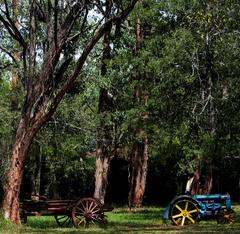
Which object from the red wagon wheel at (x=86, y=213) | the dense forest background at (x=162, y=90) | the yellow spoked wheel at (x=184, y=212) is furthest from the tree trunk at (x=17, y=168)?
the dense forest background at (x=162, y=90)

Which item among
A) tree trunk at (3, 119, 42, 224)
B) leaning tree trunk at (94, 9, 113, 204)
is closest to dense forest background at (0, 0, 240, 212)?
leaning tree trunk at (94, 9, 113, 204)

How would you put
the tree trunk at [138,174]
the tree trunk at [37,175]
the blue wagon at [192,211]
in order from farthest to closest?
the tree trunk at [37,175] → the tree trunk at [138,174] → the blue wagon at [192,211]

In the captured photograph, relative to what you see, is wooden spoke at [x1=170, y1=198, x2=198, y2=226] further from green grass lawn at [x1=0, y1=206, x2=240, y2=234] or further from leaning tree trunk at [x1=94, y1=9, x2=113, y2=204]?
leaning tree trunk at [x1=94, y1=9, x2=113, y2=204]

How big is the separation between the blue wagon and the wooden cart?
2.36 metres

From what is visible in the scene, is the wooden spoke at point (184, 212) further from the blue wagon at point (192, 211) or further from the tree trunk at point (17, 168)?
the tree trunk at point (17, 168)

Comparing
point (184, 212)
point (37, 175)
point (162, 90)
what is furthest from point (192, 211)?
point (37, 175)

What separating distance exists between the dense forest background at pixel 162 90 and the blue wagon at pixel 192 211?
283 cm

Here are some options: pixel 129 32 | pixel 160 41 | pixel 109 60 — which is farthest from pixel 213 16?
pixel 129 32

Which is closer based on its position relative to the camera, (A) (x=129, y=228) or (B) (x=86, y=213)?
(A) (x=129, y=228)

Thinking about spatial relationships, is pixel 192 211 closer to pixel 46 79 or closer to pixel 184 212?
pixel 184 212

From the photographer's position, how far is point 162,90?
21672 mm

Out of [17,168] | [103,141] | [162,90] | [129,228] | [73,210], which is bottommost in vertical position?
[129,228]

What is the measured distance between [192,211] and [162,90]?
5185mm

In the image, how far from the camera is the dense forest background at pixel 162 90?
19.4 metres
